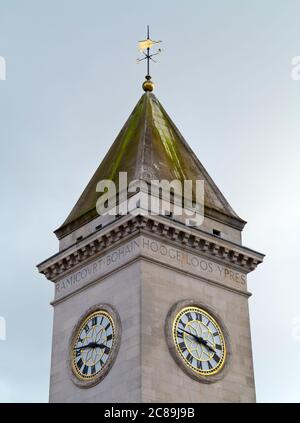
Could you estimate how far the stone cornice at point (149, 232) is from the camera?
43.2m

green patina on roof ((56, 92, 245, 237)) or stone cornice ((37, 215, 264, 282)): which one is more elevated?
green patina on roof ((56, 92, 245, 237))

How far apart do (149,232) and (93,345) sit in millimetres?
4694

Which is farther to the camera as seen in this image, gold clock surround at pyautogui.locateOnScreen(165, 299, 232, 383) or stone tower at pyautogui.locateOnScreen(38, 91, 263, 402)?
gold clock surround at pyautogui.locateOnScreen(165, 299, 232, 383)

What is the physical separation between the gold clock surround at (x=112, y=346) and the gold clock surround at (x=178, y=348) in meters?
1.88

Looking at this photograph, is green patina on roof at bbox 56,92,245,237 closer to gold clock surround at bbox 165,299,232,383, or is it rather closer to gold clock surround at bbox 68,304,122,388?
gold clock surround at bbox 68,304,122,388

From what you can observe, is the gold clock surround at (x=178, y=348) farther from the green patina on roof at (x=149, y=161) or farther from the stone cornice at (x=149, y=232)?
the green patina on roof at (x=149, y=161)

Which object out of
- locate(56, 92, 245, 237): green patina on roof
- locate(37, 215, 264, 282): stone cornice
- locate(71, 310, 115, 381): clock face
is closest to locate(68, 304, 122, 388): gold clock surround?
locate(71, 310, 115, 381): clock face

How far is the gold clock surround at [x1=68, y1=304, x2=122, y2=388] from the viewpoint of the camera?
41.9 metres

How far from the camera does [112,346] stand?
42.0m

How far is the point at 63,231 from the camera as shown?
47.0 metres

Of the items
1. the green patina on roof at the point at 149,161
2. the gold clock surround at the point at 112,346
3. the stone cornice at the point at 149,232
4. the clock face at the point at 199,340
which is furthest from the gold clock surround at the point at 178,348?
the green patina on roof at the point at 149,161

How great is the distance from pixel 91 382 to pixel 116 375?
1556 millimetres

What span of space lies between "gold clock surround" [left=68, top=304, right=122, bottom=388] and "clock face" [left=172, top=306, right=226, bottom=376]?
6.93ft
